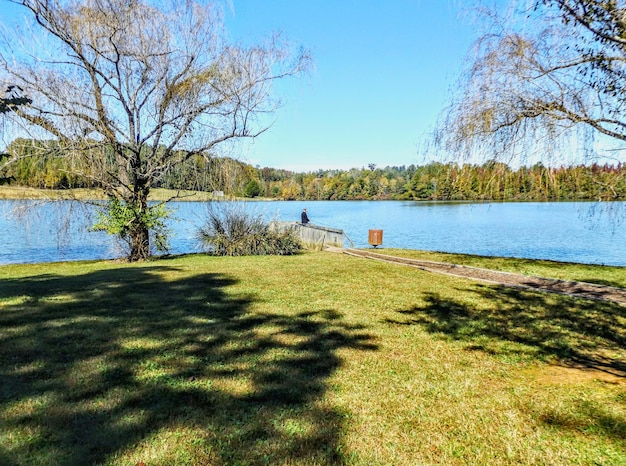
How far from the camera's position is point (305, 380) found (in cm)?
354

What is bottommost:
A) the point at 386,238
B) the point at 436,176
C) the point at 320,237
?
the point at 386,238

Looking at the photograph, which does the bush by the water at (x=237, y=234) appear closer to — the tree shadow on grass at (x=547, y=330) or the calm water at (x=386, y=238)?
the calm water at (x=386, y=238)

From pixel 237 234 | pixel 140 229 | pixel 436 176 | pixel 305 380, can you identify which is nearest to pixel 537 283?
pixel 436 176

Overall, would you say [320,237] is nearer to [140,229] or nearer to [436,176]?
[436,176]

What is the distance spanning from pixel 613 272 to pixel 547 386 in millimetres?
9136

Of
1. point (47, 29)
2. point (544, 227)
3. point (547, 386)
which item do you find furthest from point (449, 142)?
point (544, 227)

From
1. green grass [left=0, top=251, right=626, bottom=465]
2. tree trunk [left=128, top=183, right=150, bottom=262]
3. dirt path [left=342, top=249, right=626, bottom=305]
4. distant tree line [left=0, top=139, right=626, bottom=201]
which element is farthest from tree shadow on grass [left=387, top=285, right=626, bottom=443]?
tree trunk [left=128, top=183, right=150, bottom=262]

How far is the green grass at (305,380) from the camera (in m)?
2.58

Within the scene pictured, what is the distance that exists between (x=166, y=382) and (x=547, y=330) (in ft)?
15.4

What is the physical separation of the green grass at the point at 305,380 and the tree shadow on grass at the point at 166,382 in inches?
0.5

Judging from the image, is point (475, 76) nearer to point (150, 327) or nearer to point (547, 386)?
point (547, 386)

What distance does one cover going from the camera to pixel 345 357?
13.6ft

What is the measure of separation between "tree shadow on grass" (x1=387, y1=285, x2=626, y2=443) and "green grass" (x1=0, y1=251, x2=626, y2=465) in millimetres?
25

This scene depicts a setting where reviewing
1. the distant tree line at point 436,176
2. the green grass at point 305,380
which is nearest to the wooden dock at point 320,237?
the distant tree line at point 436,176
